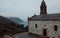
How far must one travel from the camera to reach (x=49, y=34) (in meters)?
28.0

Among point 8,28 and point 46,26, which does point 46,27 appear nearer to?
point 46,26

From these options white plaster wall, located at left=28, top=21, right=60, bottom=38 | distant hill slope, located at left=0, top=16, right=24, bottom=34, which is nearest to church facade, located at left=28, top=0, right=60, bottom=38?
white plaster wall, located at left=28, top=21, right=60, bottom=38

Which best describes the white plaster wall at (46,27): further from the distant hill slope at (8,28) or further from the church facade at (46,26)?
the distant hill slope at (8,28)

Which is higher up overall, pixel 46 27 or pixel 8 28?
pixel 46 27

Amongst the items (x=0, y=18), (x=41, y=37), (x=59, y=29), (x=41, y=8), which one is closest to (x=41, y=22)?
(x=41, y=37)

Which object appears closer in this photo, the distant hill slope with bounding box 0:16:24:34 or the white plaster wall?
the white plaster wall

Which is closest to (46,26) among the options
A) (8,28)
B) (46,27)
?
(46,27)

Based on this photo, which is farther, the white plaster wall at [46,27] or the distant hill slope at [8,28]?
the distant hill slope at [8,28]

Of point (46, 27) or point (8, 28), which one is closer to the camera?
point (46, 27)

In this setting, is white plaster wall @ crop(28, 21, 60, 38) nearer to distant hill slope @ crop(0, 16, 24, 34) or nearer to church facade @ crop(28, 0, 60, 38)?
church facade @ crop(28, 0, 60, 38)

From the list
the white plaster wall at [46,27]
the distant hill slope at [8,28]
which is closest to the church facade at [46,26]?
the white plaster wall at [46,27]

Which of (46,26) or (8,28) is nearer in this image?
(46,26)

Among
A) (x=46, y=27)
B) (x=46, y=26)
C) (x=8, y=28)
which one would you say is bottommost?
(x=8, y=28)

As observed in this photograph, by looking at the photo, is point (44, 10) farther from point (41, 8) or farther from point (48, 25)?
point (48, 25)
